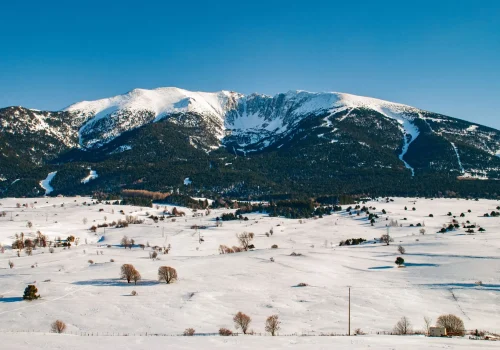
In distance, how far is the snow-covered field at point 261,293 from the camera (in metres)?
52.5

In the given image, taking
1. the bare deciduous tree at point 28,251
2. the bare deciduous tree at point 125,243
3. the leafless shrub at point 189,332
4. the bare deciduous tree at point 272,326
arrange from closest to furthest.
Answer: the leafless shrub at point 189,332 → the bare deciduous tree at point 272,326 → the bare deciduous tree at point 28,251 → the bare deciduous tree at point 125,243

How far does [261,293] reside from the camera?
264 ft

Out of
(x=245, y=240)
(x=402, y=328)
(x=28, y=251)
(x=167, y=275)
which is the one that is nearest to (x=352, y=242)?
(x=245, y=240)

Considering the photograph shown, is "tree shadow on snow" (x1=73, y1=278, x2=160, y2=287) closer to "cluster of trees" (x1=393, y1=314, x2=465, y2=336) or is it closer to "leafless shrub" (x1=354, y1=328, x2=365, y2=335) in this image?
"leafless shrub" (x1=354, y1=328, x2=365, y2=335)

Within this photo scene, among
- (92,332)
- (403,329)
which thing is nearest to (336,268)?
(403,329)

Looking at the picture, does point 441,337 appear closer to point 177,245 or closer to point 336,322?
point 336,322

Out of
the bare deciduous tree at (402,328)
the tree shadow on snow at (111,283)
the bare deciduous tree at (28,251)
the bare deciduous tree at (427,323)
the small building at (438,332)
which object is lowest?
the bare deciduous tree at (427,323)

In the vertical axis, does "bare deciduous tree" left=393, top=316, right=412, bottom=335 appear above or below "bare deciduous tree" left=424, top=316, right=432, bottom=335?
above

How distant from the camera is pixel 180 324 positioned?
6384 cm

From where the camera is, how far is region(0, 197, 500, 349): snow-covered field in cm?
5253

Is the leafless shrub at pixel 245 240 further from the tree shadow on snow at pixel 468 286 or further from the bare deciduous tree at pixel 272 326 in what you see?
the bare deciduous tree at pixel 272 326

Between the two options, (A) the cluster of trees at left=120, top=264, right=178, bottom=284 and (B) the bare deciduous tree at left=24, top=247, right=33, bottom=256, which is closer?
(A) the cluster of trees at left=120, top=264, right=178, bottom=284

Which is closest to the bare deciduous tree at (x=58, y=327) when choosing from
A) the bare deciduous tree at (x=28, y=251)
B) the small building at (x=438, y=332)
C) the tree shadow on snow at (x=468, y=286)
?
the small building at (x=438, y=332)

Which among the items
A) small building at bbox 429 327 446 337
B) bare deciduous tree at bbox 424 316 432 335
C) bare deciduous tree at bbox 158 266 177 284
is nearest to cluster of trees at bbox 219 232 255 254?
bare deciduous tree at bbox 158 266 177 284
